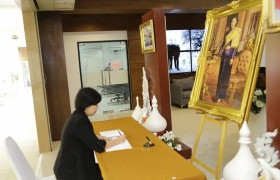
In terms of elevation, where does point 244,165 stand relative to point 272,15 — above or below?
Result: below

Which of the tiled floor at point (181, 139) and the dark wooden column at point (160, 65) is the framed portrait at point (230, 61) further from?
the tiled floor at point (181, 139)

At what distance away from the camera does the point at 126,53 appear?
6199 mm

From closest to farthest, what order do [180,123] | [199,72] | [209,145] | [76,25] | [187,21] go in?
[199,72] < [209,145] < [180,123] < [76,25] < [187,21]

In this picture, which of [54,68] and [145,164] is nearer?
[145,164]

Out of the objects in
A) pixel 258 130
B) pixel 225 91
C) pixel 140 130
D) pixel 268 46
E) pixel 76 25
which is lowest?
pixel 258 130

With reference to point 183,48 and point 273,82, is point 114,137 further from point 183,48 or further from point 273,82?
point 183,48

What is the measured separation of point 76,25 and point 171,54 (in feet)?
9.28

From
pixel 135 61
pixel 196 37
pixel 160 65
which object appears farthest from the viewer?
pixel 196 37

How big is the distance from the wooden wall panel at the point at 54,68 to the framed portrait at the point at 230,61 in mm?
2823

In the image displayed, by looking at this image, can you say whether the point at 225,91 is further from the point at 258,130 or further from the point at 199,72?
the point at 258,130

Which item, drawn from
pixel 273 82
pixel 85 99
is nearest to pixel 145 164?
pixel 85 99

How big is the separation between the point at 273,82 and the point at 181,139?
2.78 meters

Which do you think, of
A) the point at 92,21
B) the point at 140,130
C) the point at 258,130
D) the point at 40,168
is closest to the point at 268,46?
the point at 140,130

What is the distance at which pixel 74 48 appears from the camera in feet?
19.0
